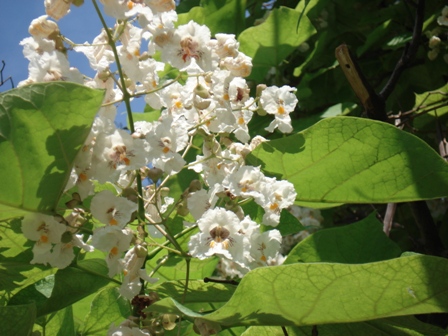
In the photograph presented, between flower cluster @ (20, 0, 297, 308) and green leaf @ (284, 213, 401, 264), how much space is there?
130mm

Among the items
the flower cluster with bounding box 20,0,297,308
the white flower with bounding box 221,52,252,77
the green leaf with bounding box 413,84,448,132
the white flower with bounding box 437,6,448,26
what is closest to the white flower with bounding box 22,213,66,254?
the flower cluster with bounding box 20,0,297,308

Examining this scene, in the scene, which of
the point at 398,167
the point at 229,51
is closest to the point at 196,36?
the point at 229,51

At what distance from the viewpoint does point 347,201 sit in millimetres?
941

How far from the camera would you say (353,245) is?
95 centimetres

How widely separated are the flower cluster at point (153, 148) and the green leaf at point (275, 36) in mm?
870

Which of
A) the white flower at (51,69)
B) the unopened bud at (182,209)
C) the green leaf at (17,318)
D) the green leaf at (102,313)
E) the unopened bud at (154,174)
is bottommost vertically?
the green leaf at (102,313)

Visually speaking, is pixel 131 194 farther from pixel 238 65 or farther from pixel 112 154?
pixel 238 65

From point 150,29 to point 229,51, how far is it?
4.5 inches

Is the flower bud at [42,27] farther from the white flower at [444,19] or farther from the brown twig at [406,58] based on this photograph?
the white flower at [444,19]

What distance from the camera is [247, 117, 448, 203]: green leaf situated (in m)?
0.85

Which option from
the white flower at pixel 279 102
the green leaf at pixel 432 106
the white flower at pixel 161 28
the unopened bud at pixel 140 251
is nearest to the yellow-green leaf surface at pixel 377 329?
the unopened bud at pixel 140 251

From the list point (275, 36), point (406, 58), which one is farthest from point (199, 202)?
point (275, 36)

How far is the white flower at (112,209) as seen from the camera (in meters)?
0.72

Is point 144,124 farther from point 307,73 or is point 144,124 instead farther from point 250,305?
point 307,73
